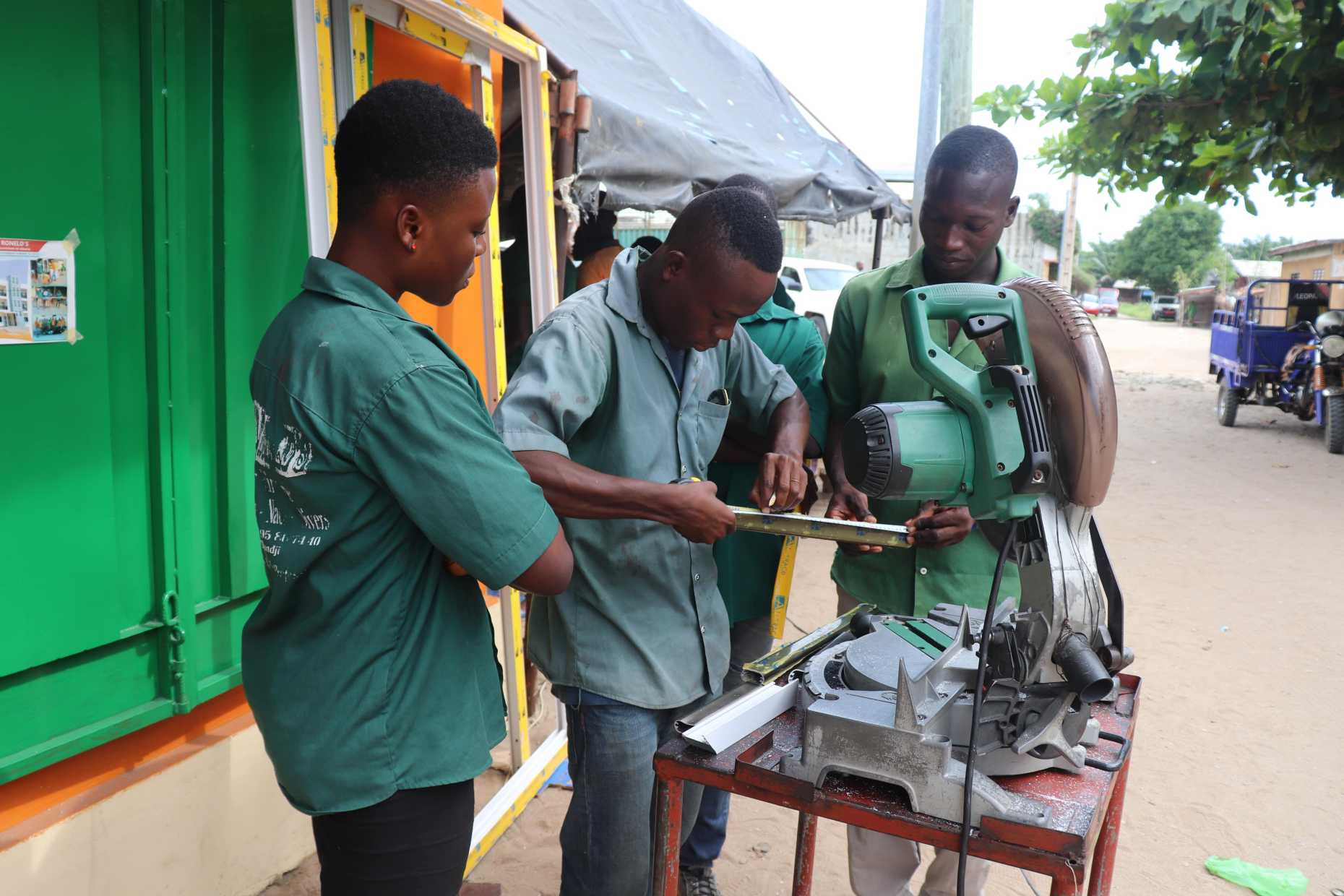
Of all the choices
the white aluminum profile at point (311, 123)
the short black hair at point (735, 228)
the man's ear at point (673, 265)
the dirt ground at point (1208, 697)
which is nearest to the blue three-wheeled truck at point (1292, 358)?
the dirt ground at point (1208, 697)

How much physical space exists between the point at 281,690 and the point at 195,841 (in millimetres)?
1652

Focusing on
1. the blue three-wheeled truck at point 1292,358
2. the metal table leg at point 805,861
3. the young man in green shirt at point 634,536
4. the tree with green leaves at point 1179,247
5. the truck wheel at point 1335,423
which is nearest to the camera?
the young man in green shirt at point 634,536

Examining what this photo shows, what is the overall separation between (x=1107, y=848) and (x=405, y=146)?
64.4 inches

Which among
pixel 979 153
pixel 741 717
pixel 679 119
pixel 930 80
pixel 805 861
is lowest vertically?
pixel 805 861

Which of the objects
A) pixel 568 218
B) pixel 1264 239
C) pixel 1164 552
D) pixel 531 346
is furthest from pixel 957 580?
pixel 1264 239

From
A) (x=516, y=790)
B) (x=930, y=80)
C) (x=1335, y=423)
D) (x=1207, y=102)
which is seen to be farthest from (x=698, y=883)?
(x=1335, y=423)

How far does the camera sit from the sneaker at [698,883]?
8.91 feet

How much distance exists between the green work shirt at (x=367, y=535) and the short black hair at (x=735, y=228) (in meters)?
0.67

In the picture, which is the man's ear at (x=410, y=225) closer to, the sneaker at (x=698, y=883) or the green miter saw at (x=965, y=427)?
the green miter saw at (x=965, y=427)

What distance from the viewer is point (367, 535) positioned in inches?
48.4

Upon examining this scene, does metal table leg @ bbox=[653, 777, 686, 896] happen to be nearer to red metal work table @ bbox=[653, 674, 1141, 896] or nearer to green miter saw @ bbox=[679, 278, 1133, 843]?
red metal work table @ bbox=[653, 674, 1141, 896]

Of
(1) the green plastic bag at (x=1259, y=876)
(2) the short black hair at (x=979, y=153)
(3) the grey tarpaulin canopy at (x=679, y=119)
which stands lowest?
(1) the green plastic bag at (x=1259, y=876)

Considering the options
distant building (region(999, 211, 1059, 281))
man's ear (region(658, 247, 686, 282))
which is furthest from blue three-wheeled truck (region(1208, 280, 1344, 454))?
distant building (region(999, 211, 1059, 281))

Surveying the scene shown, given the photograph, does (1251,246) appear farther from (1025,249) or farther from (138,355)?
(138,355)
